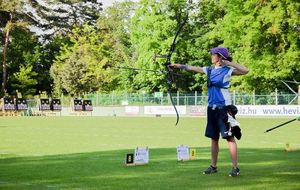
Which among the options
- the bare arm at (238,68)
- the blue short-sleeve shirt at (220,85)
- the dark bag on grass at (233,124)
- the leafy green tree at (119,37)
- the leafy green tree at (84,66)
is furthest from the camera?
the leafy green tree at (119,37)

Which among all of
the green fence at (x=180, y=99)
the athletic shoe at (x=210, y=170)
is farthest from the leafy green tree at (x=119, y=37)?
the athletic shoe at (x=210, y=170)

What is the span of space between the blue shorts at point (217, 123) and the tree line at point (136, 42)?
3624cm

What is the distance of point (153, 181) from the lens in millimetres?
8820

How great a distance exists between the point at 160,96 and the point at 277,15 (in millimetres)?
14824

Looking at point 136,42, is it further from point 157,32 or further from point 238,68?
point 238,68

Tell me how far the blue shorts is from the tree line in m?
36.2

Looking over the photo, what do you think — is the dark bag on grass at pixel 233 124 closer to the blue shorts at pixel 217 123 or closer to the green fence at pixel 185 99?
the blue shorts at pixel 217 123

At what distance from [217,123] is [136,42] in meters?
62.2

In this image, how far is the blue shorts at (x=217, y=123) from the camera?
9.48m

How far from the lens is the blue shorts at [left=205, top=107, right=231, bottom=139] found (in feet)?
31.1

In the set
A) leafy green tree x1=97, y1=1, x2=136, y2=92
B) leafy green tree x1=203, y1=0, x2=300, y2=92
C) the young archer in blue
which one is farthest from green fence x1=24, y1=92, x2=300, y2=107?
the young archer in blue

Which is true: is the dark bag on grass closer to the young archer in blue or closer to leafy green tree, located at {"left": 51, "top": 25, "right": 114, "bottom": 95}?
the young archer in blue

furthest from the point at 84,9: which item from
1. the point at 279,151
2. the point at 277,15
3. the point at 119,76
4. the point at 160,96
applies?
the point at 279,151

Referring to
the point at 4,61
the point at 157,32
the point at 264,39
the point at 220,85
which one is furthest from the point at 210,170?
the point at 4,61
